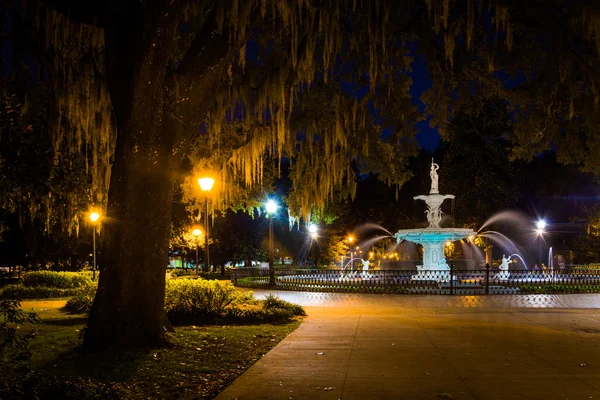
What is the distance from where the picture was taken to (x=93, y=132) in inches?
557

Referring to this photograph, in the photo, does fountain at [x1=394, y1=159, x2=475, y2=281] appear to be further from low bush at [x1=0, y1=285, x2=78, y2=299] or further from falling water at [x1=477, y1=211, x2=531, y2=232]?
low bush at [x1=0, y1=285, x2=78, y2=299]

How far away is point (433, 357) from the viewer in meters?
9.27

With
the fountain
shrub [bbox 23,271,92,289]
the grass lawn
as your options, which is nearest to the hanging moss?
the grass lawn

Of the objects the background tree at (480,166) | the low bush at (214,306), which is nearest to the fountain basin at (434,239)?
the low bush at (214,306)

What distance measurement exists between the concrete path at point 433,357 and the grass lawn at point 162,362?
486 mm

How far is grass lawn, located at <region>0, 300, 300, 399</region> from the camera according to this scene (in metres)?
7.30

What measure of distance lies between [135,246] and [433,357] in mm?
5276

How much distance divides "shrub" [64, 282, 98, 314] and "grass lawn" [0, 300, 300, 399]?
12.6ft

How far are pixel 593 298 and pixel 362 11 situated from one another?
1495cm

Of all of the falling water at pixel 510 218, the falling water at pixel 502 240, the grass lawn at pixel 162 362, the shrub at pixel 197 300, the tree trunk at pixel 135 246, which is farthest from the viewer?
the falling water at pixel 510 218

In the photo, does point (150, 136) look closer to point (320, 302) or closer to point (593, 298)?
point (320, 302)

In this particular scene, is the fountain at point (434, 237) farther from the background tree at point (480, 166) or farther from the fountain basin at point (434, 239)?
the background tree at point (480, 166)

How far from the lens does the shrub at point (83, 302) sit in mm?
16062

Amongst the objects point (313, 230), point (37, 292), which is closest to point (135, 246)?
point (37, 292)
